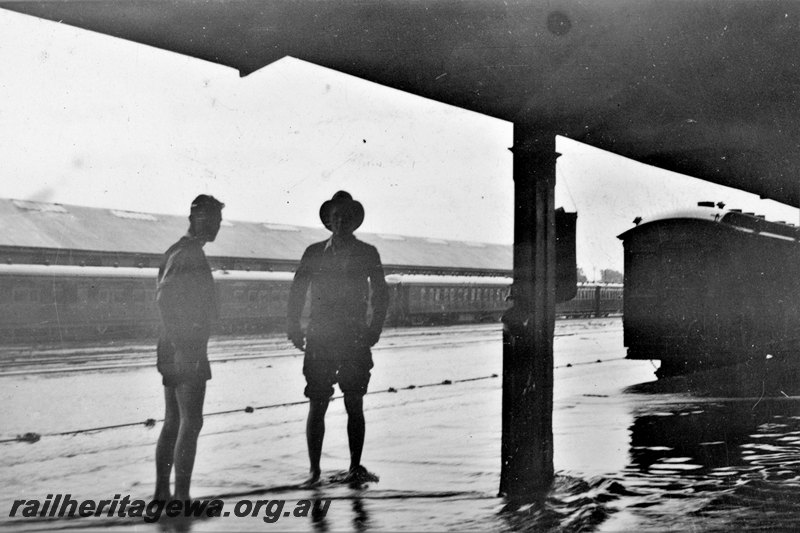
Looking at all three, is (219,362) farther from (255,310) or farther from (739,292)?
(739,292)

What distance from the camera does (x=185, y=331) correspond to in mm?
4051

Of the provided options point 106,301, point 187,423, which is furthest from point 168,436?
point 106,301

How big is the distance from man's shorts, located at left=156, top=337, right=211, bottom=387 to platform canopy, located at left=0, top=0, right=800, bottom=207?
5.92 feet

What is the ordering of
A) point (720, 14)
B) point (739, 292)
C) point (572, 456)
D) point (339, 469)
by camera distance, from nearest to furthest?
point (720, 14) → point (339, 469) → point (572, 456) → point (739, 292)

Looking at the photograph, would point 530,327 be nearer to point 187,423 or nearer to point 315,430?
point 315,430

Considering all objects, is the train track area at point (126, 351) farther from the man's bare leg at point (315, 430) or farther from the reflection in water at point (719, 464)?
the reflection in water at point (719, 464)

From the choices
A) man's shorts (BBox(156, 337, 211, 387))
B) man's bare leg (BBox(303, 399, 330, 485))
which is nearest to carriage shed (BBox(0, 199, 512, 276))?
man's bare leg (BBox(303, 399, 330, 485))

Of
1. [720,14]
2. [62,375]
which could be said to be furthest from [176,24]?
[62,375]

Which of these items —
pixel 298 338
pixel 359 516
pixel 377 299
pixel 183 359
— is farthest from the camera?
pixel 377 299

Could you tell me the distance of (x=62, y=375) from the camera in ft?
40.4

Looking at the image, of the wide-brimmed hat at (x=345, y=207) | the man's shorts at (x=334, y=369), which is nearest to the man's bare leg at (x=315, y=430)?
the man's shorts at (x=334, y=369)

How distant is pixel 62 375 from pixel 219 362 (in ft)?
10.1

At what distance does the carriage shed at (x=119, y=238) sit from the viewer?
20812 millimetres

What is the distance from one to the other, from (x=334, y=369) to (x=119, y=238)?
1945 centimetres
